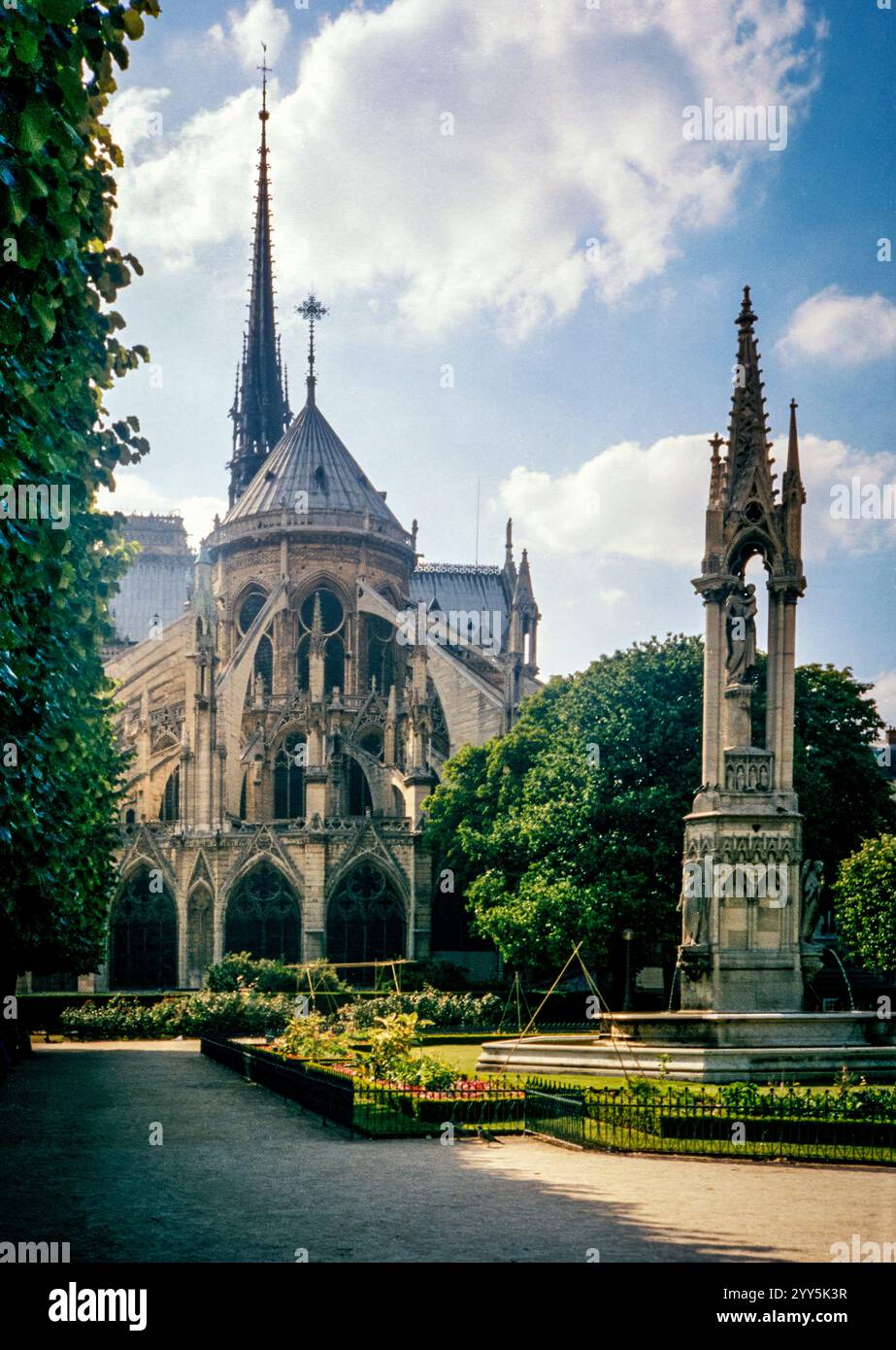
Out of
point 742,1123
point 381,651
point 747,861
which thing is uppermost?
point 381,651

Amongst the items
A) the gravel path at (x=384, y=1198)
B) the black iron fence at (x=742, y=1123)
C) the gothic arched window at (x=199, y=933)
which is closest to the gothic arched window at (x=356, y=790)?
the gothic arched window at (x=199, y=933)

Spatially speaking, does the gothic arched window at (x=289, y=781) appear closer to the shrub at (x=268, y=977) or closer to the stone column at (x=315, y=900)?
the stone column at (x=315, y=900)

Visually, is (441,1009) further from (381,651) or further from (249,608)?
(249,608)

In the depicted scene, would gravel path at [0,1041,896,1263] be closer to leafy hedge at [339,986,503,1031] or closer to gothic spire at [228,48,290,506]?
leafy hedge at [339,986,503,1031]

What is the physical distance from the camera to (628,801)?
1462 inches

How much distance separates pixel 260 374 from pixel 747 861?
88404 millimetres

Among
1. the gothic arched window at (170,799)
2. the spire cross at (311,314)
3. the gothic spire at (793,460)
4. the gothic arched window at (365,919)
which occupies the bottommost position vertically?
the gothic arched window at (365,919)

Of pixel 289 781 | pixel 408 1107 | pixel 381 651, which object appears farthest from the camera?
pixel 381 651

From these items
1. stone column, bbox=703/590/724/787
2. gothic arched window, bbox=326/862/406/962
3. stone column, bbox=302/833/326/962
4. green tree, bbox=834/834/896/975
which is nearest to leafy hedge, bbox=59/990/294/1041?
stone column, bbox=302/833/326/962

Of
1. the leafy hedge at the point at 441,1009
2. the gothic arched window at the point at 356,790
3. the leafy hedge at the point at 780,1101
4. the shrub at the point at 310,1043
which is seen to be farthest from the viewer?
the gothic arched window at the point at 356,790

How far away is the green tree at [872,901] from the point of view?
37.0 m

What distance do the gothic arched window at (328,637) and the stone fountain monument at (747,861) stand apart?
49.4 metres

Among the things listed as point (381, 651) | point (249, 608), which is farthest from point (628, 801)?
point (249, 608)

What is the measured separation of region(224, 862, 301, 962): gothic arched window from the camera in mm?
56906
